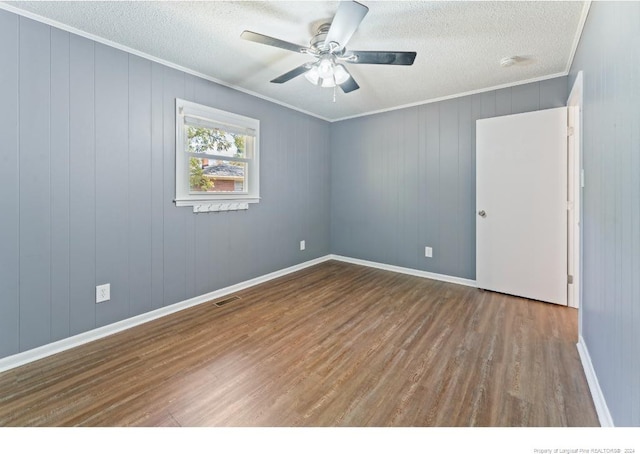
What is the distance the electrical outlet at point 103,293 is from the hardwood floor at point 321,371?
0.32m

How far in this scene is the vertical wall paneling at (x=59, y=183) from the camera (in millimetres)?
1998

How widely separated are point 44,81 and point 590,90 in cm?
372

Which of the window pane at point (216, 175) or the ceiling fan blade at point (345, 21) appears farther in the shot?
the window pane at point (216, 175)

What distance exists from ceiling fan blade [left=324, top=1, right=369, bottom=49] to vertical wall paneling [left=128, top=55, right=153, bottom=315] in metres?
1.72

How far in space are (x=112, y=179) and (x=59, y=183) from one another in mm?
336

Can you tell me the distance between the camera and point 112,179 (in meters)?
2.30

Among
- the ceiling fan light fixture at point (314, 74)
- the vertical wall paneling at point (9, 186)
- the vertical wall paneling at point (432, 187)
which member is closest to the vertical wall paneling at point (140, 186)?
the vertical wall paneling at point (9, 186)

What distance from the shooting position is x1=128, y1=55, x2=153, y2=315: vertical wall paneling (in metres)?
2.40

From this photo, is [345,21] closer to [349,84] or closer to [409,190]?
[349,84]

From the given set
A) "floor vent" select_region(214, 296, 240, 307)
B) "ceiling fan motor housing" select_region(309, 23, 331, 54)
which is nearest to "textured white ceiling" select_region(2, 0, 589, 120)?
"ceiling fan motor housing" select_region(309, 23, 331, 54)

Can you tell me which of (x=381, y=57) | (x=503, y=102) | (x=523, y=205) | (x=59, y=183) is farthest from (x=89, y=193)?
(x=503, y=102)

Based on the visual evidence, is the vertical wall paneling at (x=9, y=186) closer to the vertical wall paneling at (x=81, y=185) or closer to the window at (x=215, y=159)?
the vertical wall paneling at (x=81, y=185)

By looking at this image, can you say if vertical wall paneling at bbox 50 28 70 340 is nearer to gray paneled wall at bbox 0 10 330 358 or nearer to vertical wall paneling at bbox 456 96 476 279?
gray paneled wall at bbox 0 10 330 358
